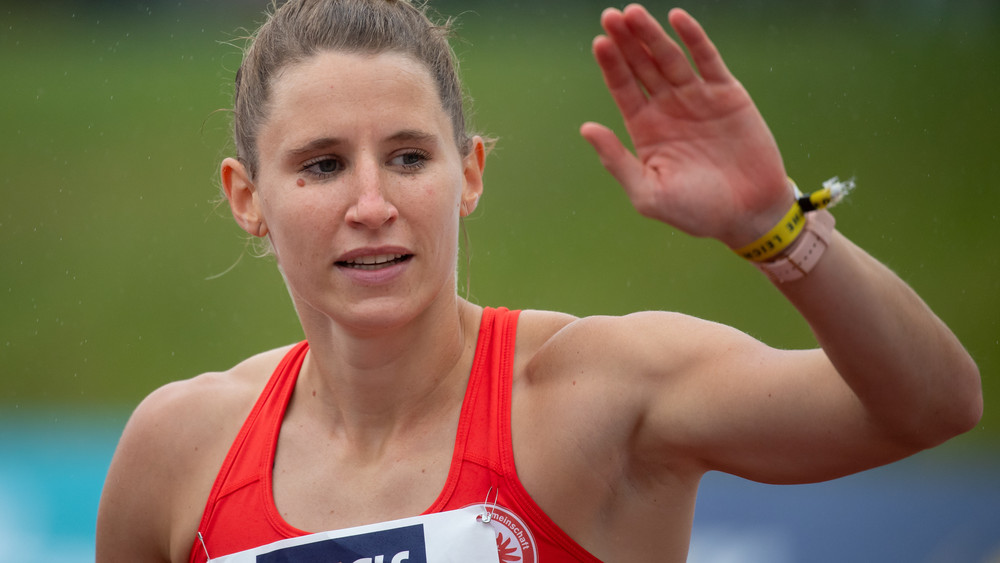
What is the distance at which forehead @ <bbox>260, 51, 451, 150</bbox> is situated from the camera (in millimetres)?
1992

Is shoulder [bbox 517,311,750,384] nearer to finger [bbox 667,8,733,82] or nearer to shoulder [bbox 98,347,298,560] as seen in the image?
finger [bbox 667,8,733,82]

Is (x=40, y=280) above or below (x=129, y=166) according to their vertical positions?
below

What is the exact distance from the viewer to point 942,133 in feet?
30.1

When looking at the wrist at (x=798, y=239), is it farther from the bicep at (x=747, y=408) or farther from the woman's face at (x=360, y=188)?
the woman's face at (x=360, y=188)

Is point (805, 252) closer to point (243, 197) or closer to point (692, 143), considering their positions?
point (692, 143)

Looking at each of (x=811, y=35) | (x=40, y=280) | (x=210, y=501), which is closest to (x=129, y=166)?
(x=40, y=280)

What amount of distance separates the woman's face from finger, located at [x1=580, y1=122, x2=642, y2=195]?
0.60 metres

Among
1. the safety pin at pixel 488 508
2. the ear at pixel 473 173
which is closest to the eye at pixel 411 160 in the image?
the ear at pixel 473 173

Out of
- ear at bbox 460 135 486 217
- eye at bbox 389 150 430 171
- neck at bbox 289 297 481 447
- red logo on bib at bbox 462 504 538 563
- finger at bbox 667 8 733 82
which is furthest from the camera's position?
ear at bbox 460 135 486 217

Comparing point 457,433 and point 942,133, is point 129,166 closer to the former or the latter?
point 942,133

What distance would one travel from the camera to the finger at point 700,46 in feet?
4.32

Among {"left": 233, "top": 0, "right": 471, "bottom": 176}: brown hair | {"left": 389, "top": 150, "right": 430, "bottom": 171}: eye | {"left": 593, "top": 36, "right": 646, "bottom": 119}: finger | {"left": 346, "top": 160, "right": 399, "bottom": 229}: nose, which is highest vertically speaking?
{"left": 233, "top": 0, "right": 471, "bottom": 176}: brown hair

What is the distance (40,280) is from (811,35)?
7.78 m

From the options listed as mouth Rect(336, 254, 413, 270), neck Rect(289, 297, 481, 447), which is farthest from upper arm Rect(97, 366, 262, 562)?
Result: mouth Rect(336, 254, 413, 270)
